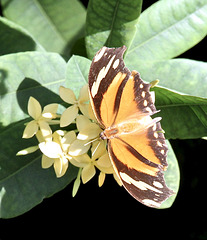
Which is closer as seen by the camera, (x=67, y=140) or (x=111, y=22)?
(x=67, y=140)

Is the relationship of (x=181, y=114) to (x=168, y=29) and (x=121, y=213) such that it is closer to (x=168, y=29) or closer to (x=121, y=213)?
(x=168, y=29)

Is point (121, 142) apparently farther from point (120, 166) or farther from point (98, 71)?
point (98, 71)

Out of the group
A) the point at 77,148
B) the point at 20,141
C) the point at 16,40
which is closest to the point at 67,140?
the point at 77,148

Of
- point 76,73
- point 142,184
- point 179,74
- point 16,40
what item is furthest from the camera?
point 16,40

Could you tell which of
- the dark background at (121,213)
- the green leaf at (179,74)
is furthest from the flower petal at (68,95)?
the dark background at (121,213)

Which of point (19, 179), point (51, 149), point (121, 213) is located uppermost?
point (51, 149)

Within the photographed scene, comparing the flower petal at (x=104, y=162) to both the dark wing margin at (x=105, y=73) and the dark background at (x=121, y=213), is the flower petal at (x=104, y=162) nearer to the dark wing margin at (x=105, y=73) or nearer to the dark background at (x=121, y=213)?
the dark wing margin at (x=105, y=73)

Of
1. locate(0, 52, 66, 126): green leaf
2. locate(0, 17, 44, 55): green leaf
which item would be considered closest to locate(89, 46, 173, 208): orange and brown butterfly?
locate(0, 52, 66, 126): green leaf
